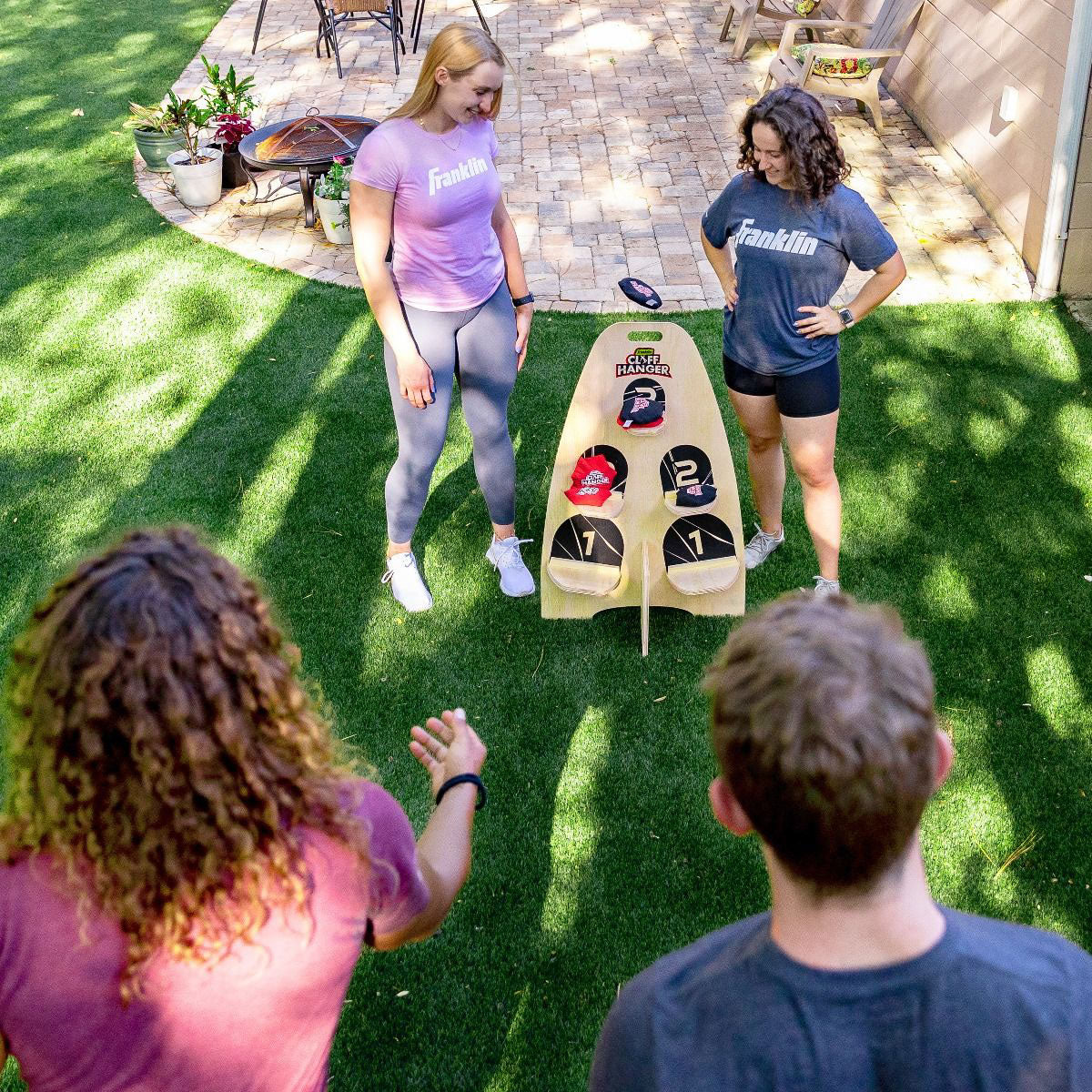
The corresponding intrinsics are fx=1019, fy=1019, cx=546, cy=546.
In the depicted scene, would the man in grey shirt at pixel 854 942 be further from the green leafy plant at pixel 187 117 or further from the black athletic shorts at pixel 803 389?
the green leafy plant at pixel 187 117

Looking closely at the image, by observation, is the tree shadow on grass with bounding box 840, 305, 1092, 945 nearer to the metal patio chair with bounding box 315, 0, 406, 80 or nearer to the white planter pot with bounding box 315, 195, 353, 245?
the white planter pot with bounding box 315, 195, 353, 245

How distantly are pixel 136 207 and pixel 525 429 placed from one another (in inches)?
146

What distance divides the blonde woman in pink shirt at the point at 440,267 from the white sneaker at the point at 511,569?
0.19m

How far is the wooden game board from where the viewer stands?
370 centimetres

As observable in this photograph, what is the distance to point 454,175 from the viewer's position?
312 cm

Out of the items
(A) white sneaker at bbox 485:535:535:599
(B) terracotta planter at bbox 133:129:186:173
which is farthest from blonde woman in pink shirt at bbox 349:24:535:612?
(B) terracotta planter at bbox 133:129:186:173

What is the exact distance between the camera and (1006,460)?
14.9 feet

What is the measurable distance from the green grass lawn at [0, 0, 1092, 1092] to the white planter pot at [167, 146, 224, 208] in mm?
336

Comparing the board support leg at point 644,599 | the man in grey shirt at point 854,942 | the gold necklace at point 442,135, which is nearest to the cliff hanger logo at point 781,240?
the gold necklace at point 442,135

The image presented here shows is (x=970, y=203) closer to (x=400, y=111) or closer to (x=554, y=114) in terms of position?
(x=554, y=114)

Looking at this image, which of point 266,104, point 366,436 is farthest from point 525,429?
point 266,104

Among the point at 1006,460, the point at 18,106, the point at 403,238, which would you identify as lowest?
the point at 1006,460

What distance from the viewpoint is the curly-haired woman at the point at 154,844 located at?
1.21m

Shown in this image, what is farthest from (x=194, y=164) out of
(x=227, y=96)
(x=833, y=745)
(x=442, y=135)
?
(x=833, y=745)
